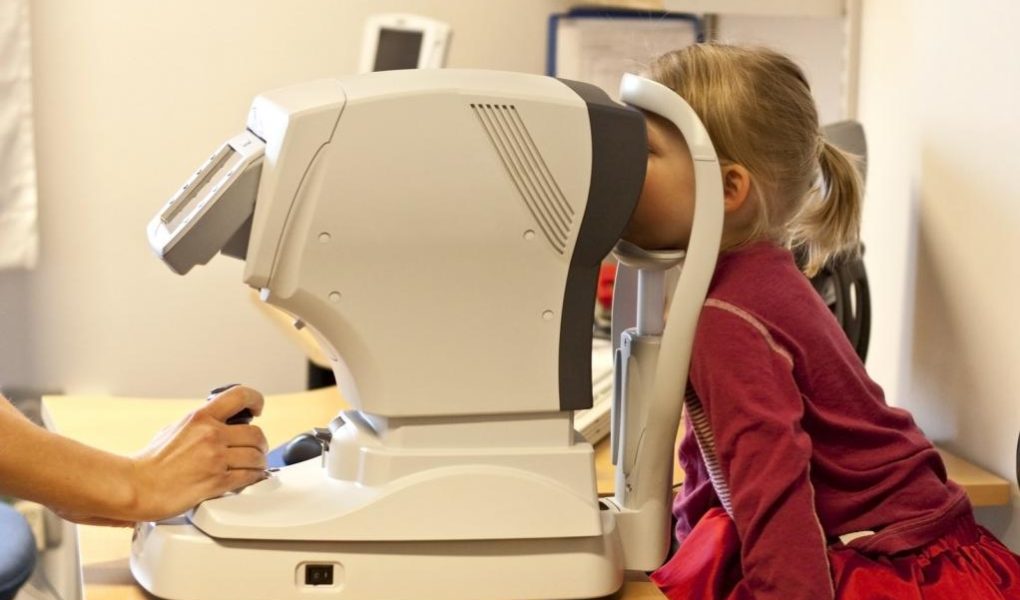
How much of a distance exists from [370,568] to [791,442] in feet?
1.15

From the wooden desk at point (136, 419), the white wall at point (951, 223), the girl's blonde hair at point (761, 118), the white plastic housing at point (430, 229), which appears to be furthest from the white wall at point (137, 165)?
the white plastic housing at point (430, 229)

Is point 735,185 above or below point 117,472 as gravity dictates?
above

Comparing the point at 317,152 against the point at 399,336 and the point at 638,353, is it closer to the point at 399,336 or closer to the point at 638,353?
the point at 399,336

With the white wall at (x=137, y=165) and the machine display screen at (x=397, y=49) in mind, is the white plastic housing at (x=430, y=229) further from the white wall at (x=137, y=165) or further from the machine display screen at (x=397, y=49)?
the white wall at (x=137, y=165)

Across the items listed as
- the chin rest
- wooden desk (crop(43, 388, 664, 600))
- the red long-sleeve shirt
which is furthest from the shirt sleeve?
the chin rest

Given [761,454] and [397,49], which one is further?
[397,49]

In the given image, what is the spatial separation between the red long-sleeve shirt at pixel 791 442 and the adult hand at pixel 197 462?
371 millimetres

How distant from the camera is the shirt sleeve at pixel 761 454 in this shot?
1021 mm

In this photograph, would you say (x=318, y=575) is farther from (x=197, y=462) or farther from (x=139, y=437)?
(x=139, y=437)

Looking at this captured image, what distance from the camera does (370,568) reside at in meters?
0.94

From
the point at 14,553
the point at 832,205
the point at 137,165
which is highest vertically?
the point at 832,205

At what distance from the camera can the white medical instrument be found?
0.91 meters

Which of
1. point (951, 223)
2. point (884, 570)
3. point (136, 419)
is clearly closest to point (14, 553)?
point (136, 419)

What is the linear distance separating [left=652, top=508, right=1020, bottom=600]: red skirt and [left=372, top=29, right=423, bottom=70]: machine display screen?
4.05ft
